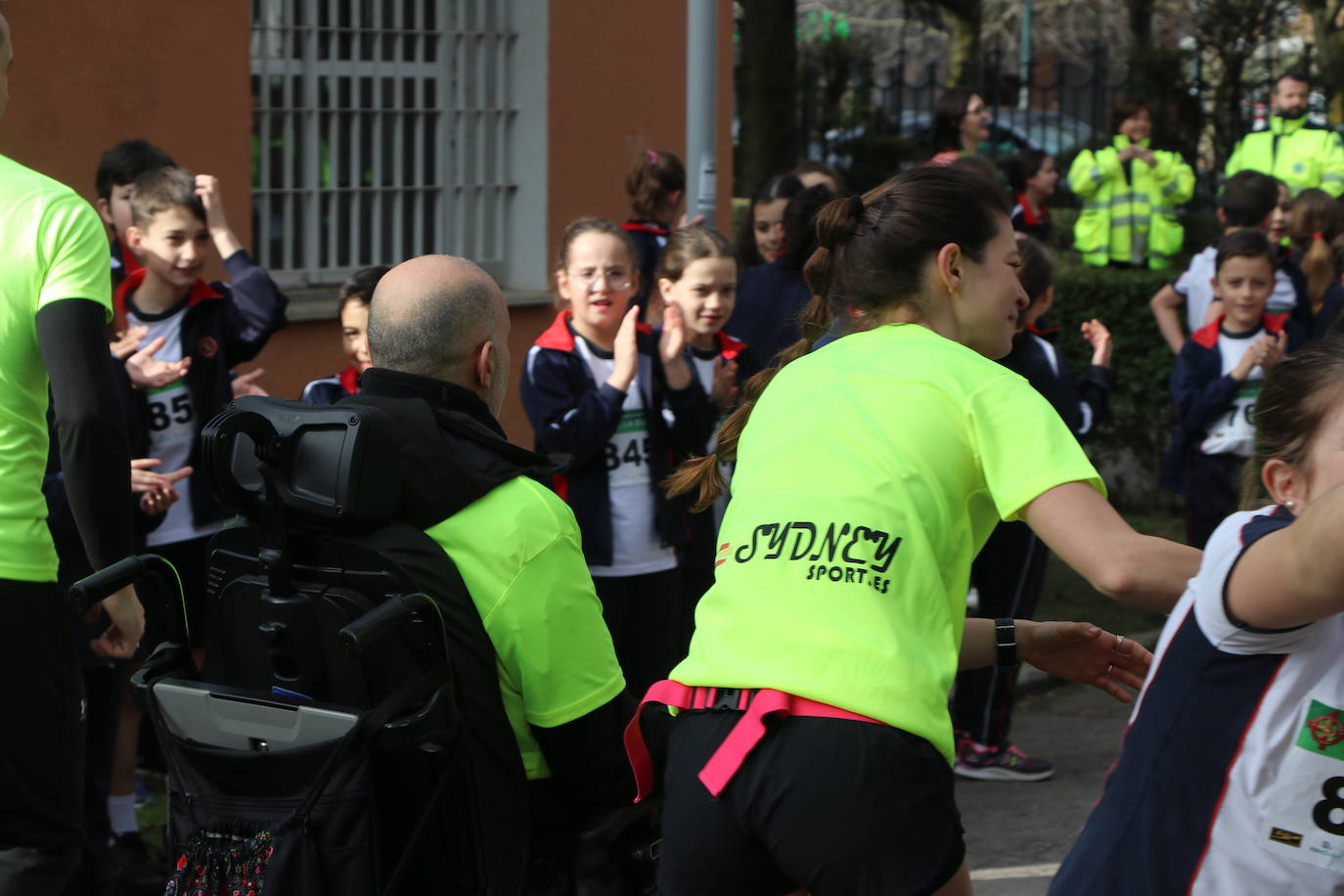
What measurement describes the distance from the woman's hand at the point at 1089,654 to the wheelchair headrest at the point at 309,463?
42.3 inches

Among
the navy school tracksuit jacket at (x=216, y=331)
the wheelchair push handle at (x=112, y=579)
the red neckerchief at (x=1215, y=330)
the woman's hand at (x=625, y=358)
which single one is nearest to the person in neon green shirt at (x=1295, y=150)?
the red neckerchief at (x=1215, y=330)

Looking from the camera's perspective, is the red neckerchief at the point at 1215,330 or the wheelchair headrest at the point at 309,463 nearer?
the wheelchair headrest at the point at 309,463

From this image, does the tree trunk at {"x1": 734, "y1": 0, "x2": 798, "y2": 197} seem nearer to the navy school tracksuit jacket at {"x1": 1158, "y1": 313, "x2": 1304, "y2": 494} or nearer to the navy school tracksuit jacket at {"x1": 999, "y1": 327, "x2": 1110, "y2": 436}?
the navy school tracksuit jacket at {"x1": 1158, "y1": 313, "x2": 1304, "y2": 494}

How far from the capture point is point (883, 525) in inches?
92.7

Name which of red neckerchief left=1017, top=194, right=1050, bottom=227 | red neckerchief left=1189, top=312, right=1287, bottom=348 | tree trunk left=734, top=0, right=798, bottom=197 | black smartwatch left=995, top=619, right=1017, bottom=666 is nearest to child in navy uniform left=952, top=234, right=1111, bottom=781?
red neckerchief left=1189, top=312, right=1287, bottom=348

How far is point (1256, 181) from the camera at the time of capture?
27.8 feet

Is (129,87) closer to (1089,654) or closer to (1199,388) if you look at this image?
(1199,388)

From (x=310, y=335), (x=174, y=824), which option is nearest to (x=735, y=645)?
(x=174, y=824)

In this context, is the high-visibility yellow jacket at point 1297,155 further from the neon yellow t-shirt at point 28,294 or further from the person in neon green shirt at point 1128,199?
the neon yellow t-shirt at point 28,294

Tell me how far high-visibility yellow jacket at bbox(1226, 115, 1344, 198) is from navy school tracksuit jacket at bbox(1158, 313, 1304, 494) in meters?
4.53

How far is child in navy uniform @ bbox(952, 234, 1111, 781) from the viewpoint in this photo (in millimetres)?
5582

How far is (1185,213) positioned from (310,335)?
26.2ft

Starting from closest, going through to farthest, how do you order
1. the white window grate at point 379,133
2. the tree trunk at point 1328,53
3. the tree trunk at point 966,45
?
the white window grate at point 379,133 < the tree trunk at point 1328,53 < the tree trunk at point 966,45

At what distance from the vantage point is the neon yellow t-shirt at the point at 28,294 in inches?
127
